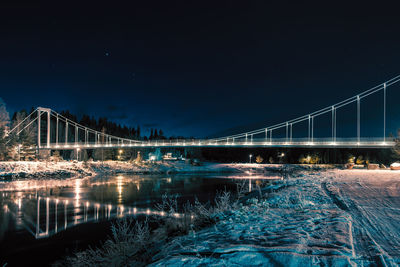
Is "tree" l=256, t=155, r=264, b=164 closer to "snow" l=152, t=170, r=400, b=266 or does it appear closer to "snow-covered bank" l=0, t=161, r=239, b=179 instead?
"snow-covered bank" l=0, t=161, r=239, b=179

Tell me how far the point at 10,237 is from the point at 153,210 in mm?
6890

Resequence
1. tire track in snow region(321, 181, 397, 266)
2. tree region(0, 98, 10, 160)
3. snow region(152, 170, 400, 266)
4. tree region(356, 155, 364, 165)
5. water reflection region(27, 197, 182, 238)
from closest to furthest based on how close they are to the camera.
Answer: tire track in snow region(321, 181, 397, 266) → snow region(152, 170, 400, 266) → water reflection region(27, 197, 182, 238) → tree region(0, 98, 10, 160) → tree region(356, 155, 364, 165)

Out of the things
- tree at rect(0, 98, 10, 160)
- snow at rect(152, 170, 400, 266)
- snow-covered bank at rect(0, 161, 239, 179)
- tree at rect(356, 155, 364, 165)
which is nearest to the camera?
snow at rect(152, 170, 400, 266)

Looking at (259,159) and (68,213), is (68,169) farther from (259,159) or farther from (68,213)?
(259,159)

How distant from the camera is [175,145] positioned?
2308 inches

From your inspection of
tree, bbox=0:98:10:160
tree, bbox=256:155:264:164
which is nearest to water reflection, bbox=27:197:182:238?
tree, bbox=0:98:10:160

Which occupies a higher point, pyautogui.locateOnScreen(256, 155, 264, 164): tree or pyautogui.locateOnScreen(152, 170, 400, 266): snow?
pyautogui.locateOnScreen(152, 170, 400, 266): snow

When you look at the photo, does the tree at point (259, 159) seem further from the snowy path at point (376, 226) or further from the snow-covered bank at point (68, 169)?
the snowy path at point (376, 226)

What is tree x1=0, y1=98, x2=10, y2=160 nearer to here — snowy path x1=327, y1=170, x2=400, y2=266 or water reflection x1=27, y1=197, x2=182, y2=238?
water reflection x1=27, y1=197, x2=182, y2=238

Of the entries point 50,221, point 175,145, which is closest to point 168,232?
point 50,221

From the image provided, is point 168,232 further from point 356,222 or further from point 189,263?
point 356,222

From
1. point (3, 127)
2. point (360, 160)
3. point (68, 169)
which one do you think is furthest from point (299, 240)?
point (360, 160)

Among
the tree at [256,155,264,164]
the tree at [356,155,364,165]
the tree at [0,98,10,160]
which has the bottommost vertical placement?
the tree at [256,155,264,164]

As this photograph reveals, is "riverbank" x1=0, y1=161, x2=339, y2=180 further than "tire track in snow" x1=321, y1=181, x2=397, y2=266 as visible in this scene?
Yes
